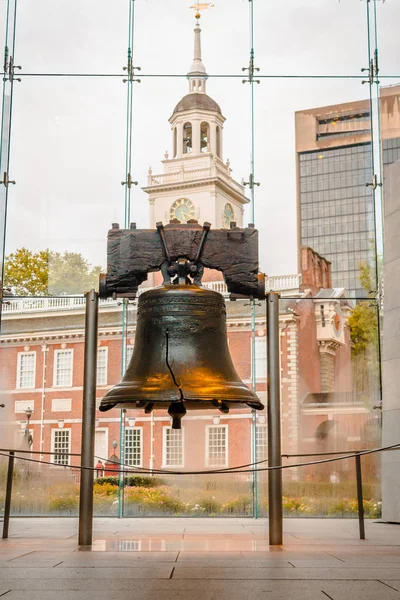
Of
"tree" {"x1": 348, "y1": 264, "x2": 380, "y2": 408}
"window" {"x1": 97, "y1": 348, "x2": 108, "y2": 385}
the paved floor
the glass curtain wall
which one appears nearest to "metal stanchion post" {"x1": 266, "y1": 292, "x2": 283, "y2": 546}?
the paved floor

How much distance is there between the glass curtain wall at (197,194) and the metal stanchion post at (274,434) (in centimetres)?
457

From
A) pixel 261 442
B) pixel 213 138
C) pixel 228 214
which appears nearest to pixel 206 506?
pixel 261 442

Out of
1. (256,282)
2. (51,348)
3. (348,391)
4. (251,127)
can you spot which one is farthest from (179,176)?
(256,282)

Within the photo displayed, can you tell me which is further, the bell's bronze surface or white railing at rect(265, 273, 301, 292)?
white railing at rect(265, 273, 301, 292)

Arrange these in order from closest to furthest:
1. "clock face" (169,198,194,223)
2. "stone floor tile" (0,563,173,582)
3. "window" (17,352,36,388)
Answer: "stone floor tile" (0,563,173,582) → "window" (17,352,36,388) → "clock face" (169,198,194,223)

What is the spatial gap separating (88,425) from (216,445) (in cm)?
473

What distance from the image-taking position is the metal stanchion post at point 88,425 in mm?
6781

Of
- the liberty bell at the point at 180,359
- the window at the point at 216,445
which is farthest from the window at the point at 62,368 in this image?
the liberty bell at the point at 180,359

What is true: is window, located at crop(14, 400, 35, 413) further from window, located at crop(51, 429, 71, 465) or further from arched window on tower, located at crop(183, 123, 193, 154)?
arched window on tower, located at crop(183, 123, 193, 154)

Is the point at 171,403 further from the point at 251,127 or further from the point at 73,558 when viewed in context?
the point at 251,127

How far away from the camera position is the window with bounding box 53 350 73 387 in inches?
466

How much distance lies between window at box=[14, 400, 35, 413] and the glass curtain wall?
0.02m

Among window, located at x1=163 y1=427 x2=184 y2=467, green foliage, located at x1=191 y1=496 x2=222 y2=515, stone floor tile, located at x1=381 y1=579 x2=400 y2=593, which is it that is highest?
window, located at x1=163 y1=427 x2=184 y2=467

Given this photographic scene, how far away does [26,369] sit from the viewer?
38.9 ft
